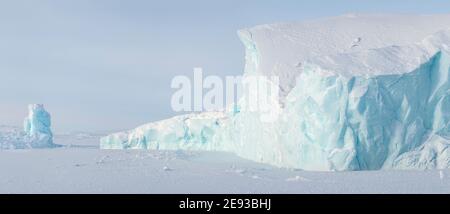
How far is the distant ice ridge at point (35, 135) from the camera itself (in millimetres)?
26058

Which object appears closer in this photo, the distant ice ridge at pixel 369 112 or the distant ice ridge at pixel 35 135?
the distant ice ridge at pixel 369 112

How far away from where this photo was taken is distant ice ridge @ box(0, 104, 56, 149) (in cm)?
2606

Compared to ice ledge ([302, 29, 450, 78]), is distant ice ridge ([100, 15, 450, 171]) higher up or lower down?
lower down

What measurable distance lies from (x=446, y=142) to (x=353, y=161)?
2.19 m

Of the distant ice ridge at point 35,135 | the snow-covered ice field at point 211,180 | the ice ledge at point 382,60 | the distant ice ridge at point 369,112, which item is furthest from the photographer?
the distant ice ridge at point 35,135

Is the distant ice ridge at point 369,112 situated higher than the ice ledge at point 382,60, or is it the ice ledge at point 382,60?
the ice ledge at point 382,60

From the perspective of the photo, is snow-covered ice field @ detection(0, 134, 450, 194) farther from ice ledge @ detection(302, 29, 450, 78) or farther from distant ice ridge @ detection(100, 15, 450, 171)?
ice ledge @ detection(302, 29, 450, 78)

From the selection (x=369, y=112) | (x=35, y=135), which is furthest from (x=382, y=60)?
(x=35, y=135)

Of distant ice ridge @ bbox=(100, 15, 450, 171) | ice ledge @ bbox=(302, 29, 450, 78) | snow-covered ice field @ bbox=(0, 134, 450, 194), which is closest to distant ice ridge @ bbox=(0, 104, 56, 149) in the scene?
snow-covered ice field @ bbox=(0, 134, 450, 194)

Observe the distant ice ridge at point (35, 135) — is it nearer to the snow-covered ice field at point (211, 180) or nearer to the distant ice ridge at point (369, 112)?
the snow-covered ice field at point (211, 180)

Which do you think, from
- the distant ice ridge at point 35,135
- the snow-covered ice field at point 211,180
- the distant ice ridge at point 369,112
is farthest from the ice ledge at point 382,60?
the distant ice ridge at point 35,135

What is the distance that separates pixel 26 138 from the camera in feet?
87.5

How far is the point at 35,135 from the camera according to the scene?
89.5 feet

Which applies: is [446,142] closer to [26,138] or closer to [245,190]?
[245,190]
